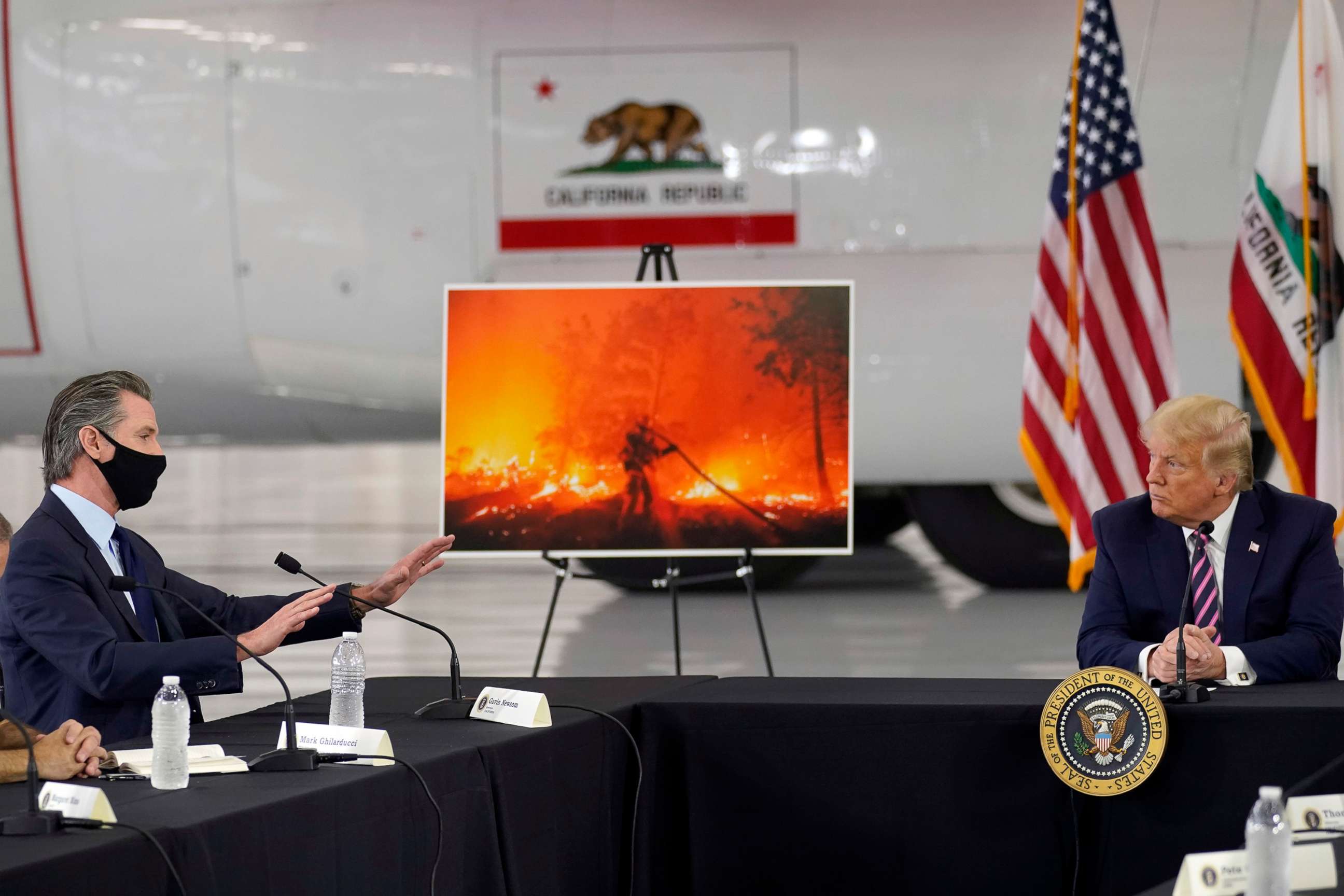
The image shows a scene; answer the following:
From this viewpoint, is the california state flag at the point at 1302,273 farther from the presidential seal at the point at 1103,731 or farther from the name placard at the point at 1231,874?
the name placard at the point at 1231,874

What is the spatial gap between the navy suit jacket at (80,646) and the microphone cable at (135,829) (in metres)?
0.95

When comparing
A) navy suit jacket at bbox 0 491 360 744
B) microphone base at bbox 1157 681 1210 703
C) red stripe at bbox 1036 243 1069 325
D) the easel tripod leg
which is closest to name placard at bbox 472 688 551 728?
Result: navy suit jacket at bbox 0 491 360 744

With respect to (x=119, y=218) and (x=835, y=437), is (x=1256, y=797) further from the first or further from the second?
(x=119, y=218)

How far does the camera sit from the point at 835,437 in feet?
18.2

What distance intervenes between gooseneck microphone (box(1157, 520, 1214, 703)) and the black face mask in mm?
2155

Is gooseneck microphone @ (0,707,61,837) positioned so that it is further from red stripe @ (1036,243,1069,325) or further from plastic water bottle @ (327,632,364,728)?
red stripe @ (1036,243,1069,325)

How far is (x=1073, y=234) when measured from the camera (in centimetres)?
628

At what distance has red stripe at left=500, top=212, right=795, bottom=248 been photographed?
26.4 feet

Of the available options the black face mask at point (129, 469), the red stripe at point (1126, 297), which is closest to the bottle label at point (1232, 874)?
the black face mask at point (129, 469)

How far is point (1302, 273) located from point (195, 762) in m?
4.59

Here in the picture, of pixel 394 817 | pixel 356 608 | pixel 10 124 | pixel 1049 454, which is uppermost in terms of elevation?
pixel 10 124

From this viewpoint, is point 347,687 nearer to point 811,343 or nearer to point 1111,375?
point 811,343

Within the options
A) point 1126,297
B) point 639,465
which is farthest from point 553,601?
point 1126,297

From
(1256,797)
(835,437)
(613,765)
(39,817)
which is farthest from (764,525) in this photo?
(39,817)
